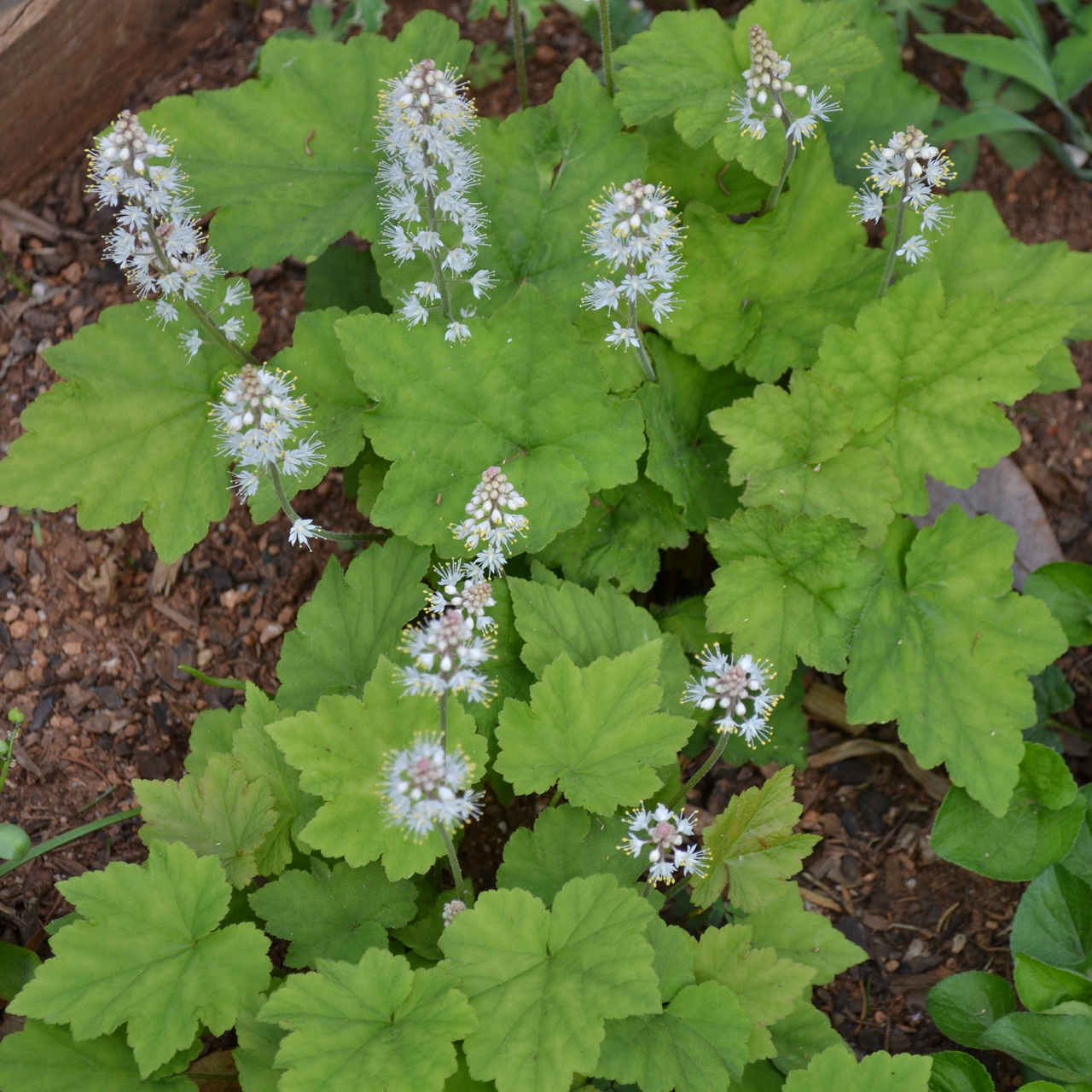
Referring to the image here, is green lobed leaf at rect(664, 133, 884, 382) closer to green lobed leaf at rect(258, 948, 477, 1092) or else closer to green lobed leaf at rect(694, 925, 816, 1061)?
green lobed leaf at rect(694, 925, 816, 1061)

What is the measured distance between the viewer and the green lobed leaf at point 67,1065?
245cm

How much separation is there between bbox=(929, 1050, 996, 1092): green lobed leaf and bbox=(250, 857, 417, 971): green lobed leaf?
4.74ft

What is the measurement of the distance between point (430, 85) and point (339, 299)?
118 cm

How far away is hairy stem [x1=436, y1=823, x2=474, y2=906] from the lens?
240 cm

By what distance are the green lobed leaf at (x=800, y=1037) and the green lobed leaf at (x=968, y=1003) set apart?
1.38 ft

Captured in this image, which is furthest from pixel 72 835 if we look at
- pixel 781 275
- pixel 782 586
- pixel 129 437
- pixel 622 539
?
pixel 781 275

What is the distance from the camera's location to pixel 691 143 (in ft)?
9.76

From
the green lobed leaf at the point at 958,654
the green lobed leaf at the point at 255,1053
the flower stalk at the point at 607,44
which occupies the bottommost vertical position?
the green lobed leaf at the point at 958,654

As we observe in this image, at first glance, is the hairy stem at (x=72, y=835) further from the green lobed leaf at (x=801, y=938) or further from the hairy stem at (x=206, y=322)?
the green lobed leaf at (x=801, y=938)

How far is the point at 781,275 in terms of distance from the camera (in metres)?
3.29

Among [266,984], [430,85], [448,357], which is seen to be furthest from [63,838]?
[430,85]

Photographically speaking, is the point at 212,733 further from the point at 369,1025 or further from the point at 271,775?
the point at 369,1025

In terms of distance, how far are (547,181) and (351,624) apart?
1456mm

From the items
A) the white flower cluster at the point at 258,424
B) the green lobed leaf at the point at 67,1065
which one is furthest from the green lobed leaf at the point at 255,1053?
the white flower cluster at the point at 258,424
